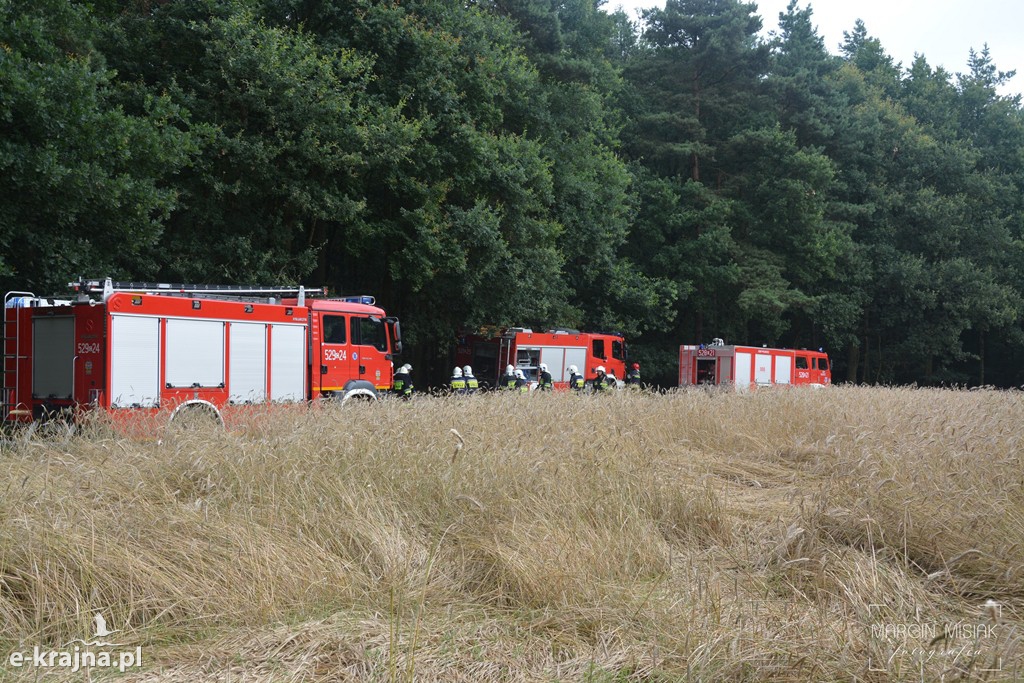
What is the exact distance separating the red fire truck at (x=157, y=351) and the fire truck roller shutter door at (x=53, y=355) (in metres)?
0.01

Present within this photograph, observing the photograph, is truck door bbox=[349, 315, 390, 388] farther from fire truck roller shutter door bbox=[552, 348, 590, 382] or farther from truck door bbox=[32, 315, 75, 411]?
fire truck roller shutter door bbox=[552, 348, 590, 382]

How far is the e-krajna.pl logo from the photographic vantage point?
10.5 ft

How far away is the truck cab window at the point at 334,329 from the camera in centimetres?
1434

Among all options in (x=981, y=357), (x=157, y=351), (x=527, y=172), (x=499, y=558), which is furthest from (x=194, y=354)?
(x=981, y=357)

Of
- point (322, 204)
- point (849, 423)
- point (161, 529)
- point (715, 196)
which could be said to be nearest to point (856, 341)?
point (715, 196)

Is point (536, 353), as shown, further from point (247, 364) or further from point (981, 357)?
point (981, 357)

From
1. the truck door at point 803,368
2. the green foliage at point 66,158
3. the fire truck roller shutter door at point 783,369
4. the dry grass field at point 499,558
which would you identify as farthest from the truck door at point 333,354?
the truck door at point 803,368

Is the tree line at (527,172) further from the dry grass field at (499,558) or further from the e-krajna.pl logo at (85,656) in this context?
the e-krajna.pl logo at (85,656)

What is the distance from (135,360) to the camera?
36.4 ft

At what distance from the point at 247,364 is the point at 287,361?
2.66 ft

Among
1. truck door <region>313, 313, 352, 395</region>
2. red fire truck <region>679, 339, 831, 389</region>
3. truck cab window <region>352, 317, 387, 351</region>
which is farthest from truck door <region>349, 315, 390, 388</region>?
red fire truck <region>679, 339, 831, 389</region>

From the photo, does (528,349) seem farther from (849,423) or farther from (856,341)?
(856,341)

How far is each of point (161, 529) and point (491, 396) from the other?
548cm

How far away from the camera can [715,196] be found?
3334 cm
